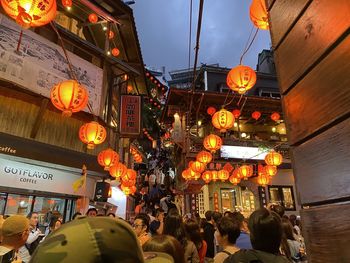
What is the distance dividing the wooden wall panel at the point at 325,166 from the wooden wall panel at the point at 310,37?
625 millimetres

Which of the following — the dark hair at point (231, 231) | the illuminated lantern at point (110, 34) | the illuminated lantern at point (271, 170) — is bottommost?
the dark hair at point (231, 231)

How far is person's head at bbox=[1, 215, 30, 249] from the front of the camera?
355 centimetres

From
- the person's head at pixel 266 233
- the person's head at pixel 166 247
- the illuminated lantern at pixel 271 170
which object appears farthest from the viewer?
the illuminated lantern at pixel 271 170

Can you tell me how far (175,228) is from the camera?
4418 millimetres

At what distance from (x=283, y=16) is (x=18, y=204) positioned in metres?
10.6

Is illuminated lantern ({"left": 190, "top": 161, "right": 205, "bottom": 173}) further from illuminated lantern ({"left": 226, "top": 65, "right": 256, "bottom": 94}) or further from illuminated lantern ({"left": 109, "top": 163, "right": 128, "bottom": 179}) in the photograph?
illuminated lantern ({"left": 226, "top": 65, "right": 256, "bottom": 94})

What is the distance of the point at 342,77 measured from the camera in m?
1.60

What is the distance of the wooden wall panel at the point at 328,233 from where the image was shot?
150cm

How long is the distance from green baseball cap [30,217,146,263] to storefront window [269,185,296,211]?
21977 mm

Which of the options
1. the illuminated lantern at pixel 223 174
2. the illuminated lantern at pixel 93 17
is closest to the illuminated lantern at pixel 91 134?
the illuminated lantern at pixel 93 17

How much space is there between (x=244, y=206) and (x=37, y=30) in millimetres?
19540

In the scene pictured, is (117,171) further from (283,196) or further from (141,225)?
(283,196)

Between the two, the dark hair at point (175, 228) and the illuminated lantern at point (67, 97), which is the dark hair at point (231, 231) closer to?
the dark hair at point (175, 228)

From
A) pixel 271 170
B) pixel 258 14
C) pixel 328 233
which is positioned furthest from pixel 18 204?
pixel 271 170
